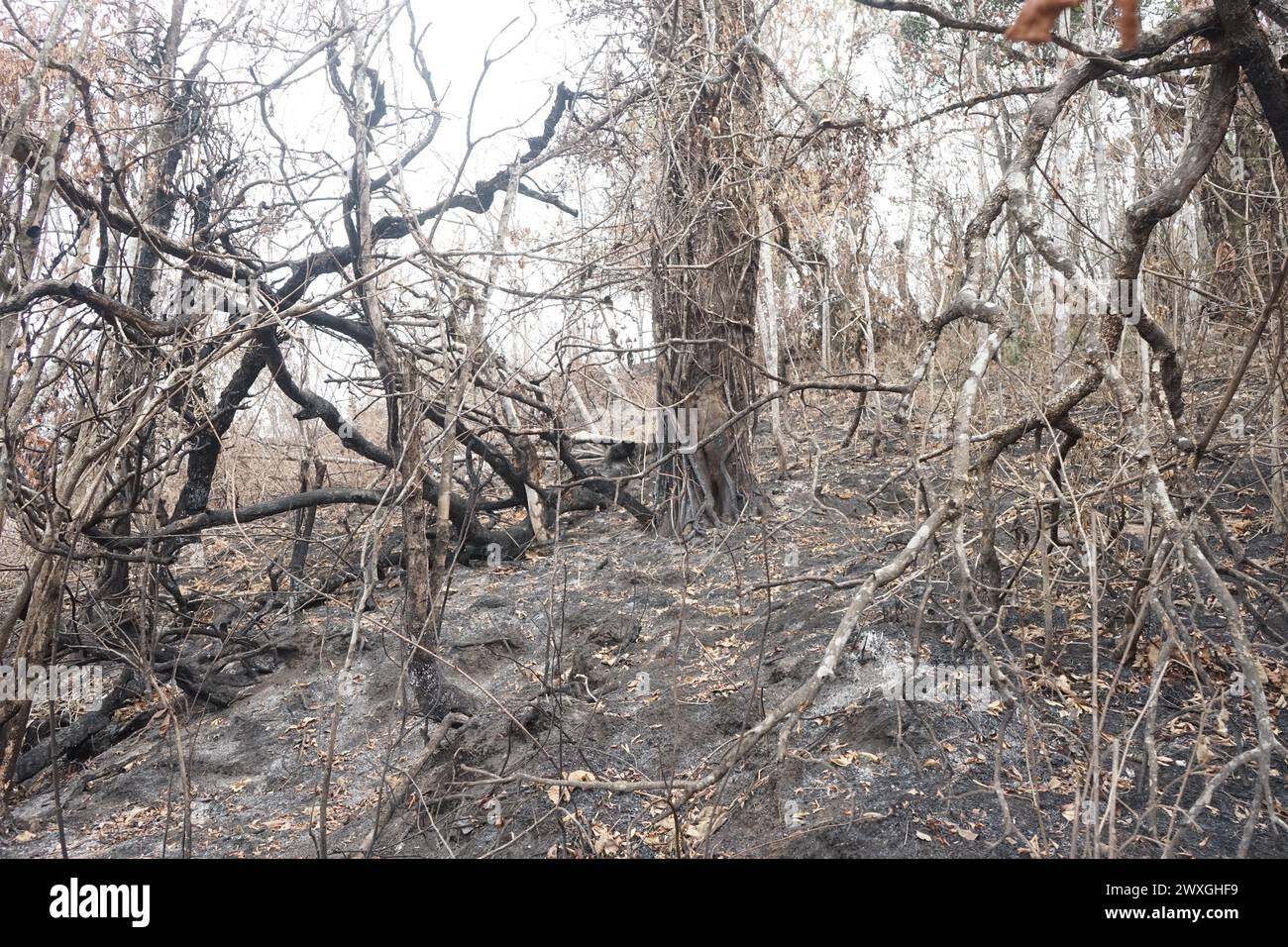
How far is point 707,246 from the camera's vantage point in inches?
261

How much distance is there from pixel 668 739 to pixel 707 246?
13.2 feet

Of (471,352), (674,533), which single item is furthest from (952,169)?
(471,352)

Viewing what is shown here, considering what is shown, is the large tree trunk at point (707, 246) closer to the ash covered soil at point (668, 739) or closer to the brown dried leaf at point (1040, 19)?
the ash covered soil at point (668, 739)

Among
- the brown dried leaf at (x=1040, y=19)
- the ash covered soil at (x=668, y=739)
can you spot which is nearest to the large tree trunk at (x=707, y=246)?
the ash covered soil at (x=668, y=739)

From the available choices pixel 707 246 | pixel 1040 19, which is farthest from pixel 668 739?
pixel 707 246

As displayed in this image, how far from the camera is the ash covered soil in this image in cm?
288

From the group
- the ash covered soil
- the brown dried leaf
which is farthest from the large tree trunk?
the brown dried leaf

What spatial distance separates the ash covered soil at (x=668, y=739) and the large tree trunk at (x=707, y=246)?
0.89 metres

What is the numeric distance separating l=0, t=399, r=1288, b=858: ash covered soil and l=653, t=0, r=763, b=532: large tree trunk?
35.1 inches

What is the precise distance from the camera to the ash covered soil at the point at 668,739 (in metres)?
2.88

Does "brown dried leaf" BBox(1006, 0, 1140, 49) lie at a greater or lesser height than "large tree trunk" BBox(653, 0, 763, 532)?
lesser

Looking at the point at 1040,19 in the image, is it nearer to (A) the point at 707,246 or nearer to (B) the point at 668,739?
(B) the point at 668,739

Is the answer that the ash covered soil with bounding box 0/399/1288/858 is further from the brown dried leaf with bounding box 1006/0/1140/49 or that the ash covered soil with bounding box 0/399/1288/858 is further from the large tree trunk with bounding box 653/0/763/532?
the brown dried leaf with bounding box 1006/0/1140/49
